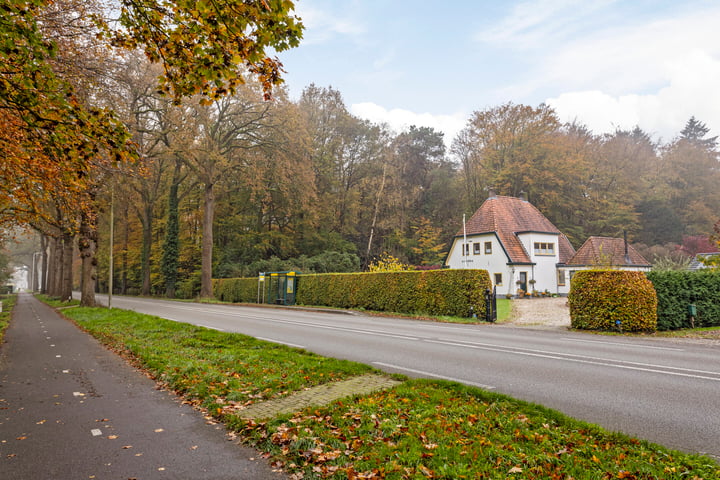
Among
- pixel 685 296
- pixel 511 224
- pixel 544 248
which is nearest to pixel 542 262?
pixel 544 248

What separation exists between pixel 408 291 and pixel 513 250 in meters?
18.5

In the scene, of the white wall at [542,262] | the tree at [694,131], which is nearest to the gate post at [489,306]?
the white wall at [542,262]

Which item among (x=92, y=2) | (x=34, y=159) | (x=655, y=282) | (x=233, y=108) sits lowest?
(x=655, y=282)

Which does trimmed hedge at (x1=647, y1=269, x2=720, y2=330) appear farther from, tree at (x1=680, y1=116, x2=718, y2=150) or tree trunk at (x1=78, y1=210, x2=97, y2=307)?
tree at (x1=680, y1=116, x2=718, y2=150)

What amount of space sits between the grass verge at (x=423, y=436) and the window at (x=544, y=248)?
3521cm

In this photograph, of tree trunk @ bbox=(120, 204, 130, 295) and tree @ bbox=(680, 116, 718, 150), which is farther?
tree @ bbox=(680, 116, 718, 150)

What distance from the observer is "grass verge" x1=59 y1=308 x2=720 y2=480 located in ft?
11.6

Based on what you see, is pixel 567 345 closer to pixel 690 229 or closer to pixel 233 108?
pixel 233 108

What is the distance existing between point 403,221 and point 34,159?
4054 cm

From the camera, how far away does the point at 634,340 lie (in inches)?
513

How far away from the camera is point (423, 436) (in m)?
4.18

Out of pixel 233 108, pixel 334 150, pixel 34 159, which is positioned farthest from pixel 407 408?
pixel 334 150

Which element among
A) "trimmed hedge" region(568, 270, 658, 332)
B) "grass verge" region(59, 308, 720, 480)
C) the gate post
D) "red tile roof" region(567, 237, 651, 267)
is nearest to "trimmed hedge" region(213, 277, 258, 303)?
the gate post

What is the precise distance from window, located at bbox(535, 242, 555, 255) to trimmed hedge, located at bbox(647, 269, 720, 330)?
69.5ft
